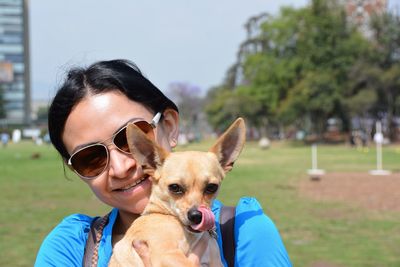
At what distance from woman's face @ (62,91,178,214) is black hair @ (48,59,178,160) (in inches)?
1.9

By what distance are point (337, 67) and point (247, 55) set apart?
776 inches

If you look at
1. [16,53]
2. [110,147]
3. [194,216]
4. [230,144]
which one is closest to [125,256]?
[194,216]

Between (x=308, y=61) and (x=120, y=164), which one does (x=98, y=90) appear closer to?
(x=120, y=164)

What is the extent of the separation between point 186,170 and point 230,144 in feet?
1.10

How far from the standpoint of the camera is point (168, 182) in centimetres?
283

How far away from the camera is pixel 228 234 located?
2820 millimetres

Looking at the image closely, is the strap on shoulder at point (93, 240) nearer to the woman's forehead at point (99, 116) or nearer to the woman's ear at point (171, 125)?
the woman's forehead at point (99, 116)

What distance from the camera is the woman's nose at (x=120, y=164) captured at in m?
3.00

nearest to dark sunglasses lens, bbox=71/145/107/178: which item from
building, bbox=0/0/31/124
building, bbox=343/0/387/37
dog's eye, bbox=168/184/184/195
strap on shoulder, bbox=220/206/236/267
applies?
dog's eye, bbox=168/184/184/195

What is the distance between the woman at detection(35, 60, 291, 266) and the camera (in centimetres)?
288

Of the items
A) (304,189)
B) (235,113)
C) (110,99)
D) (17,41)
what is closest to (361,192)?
(304,189)

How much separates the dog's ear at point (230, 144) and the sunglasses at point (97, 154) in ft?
1.39

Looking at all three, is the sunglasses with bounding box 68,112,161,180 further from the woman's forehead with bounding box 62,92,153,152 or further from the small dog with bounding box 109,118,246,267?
the small dog with bounding box 109,118,246,267

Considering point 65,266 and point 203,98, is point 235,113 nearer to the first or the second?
point 203,98
